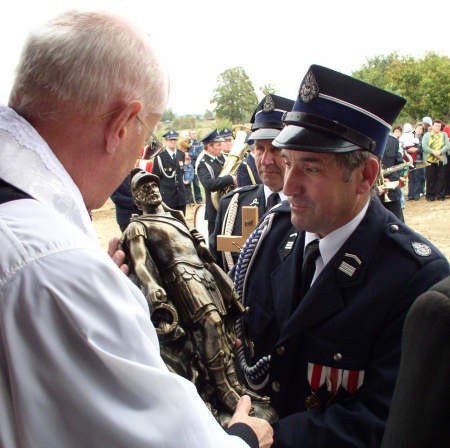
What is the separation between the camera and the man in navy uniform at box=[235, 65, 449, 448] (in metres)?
1.73

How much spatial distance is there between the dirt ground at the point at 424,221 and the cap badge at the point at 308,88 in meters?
8.44

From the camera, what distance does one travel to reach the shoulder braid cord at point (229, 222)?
12.3 feet

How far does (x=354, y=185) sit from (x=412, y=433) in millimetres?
1239

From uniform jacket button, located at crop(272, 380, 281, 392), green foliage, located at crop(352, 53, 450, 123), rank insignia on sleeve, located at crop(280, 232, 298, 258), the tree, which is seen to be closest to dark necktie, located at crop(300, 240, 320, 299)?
rank insignia on sleeve, located at crop(280, 232, 298, 258)

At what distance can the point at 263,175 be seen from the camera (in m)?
3.57

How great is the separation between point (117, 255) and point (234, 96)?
3728 cm

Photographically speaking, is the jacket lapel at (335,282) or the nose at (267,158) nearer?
the jacket lapel at (335,282)

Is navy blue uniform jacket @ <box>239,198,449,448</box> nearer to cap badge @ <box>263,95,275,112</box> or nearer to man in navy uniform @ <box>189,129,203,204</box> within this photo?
cap badge @ <box>263,95,275,112</box>

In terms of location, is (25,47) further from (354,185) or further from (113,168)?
(354,185)

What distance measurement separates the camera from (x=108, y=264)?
0.99 metres

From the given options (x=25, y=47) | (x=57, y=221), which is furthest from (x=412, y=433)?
(x=25, y=47)

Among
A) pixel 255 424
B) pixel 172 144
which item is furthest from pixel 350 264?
pixel 172 144

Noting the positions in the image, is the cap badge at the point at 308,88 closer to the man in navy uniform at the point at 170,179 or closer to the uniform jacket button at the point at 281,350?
the uniform jacket button at the point at 281,350

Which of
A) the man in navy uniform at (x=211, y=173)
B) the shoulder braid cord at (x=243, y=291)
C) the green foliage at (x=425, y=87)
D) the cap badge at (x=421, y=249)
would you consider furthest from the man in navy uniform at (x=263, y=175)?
the green foliage at (x=425, y=87)
